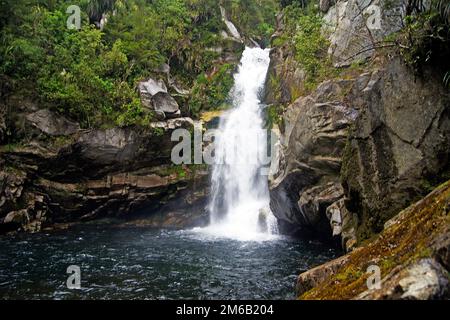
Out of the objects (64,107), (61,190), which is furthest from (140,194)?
(64,107)

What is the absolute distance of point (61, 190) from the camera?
82.9ft

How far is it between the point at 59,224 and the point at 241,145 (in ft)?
43.8

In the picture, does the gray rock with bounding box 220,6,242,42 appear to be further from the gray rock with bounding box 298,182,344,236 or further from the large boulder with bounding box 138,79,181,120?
the gray rock with bounding box 298,182,344,236

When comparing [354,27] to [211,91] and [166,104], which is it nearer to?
[166,104]

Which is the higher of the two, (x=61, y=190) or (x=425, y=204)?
(x=61, y=190)

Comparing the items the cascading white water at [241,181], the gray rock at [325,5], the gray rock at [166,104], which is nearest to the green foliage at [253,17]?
the gray rock at [325,5]

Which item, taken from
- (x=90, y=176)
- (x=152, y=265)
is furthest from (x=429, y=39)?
(x=90, y=176)

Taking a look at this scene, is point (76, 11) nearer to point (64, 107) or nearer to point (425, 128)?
point (64, 107)

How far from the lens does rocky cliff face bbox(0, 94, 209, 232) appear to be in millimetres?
23875

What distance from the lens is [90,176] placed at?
26047mm

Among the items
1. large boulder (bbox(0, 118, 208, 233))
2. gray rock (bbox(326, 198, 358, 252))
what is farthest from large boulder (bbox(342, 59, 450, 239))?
large boulder (bbox(0, 118, 208, 233))

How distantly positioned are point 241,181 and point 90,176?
10.1 m

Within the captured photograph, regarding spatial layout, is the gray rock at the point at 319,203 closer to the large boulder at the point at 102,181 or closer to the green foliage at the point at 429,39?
the green foliage at the point at 429,39

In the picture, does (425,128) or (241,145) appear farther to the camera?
(241,145)
